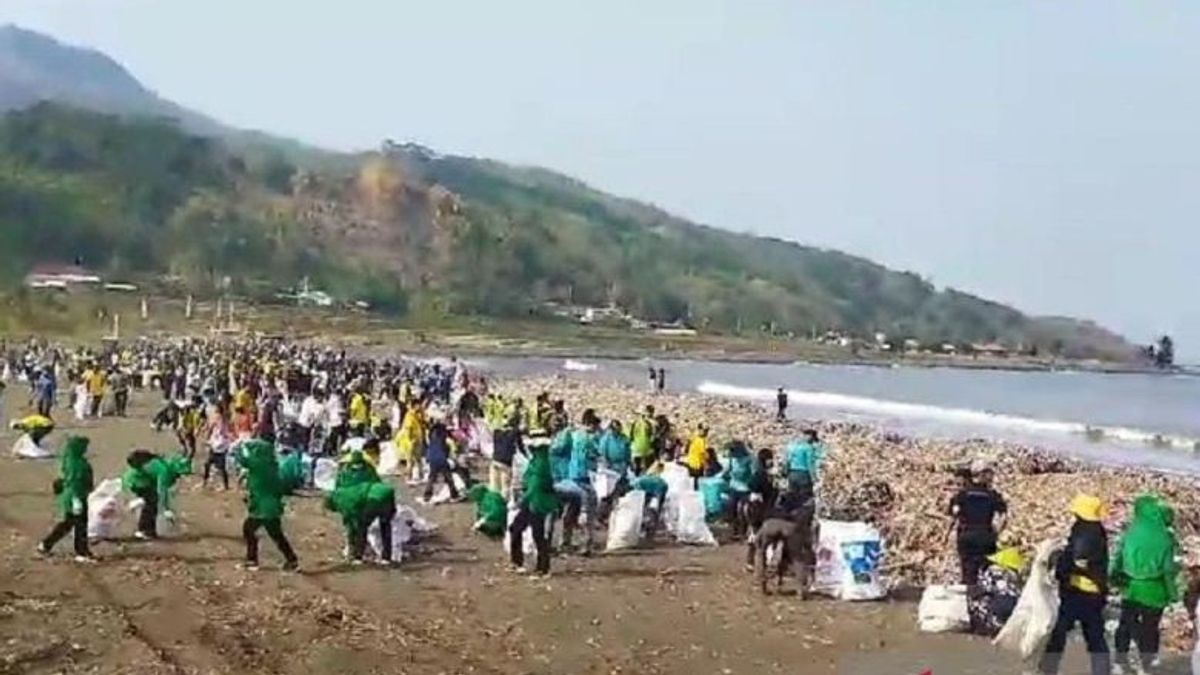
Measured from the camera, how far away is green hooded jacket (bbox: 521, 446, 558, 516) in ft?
51.5

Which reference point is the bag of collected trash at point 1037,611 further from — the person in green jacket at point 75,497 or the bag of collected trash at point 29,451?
the bag of collected trash at point 29,451

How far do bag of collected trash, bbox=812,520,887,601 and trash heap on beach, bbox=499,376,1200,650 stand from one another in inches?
41.7

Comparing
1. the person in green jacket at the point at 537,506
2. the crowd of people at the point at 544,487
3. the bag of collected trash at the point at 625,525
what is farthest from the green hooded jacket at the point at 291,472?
the bag of collected trash at the point at 625,525

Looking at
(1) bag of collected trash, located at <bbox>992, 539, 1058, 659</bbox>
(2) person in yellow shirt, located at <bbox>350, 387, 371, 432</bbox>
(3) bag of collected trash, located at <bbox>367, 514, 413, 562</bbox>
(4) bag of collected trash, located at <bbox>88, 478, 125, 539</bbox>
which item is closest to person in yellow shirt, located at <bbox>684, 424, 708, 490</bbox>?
(3) bag of collected trash, located at <bbox>367, 514, 413, 562</bbox>

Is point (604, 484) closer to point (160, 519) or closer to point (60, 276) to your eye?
point (160, 519)

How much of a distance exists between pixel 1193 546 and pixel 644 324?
17211cm

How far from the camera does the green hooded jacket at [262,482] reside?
1518 cm

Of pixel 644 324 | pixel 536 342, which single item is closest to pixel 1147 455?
pixel 536 342

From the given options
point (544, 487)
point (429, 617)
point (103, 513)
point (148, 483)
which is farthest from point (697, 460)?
point (103, 513)

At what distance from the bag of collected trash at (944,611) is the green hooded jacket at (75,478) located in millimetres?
8428

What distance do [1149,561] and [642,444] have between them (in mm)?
11097

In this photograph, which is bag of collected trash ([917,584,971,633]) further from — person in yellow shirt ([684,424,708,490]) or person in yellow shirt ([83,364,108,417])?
person in yellow shirt ([83,364,108,417])

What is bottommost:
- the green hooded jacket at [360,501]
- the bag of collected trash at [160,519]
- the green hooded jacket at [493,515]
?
the bag of collected trash at [160,519]

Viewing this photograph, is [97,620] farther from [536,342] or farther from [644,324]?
[644,324]
